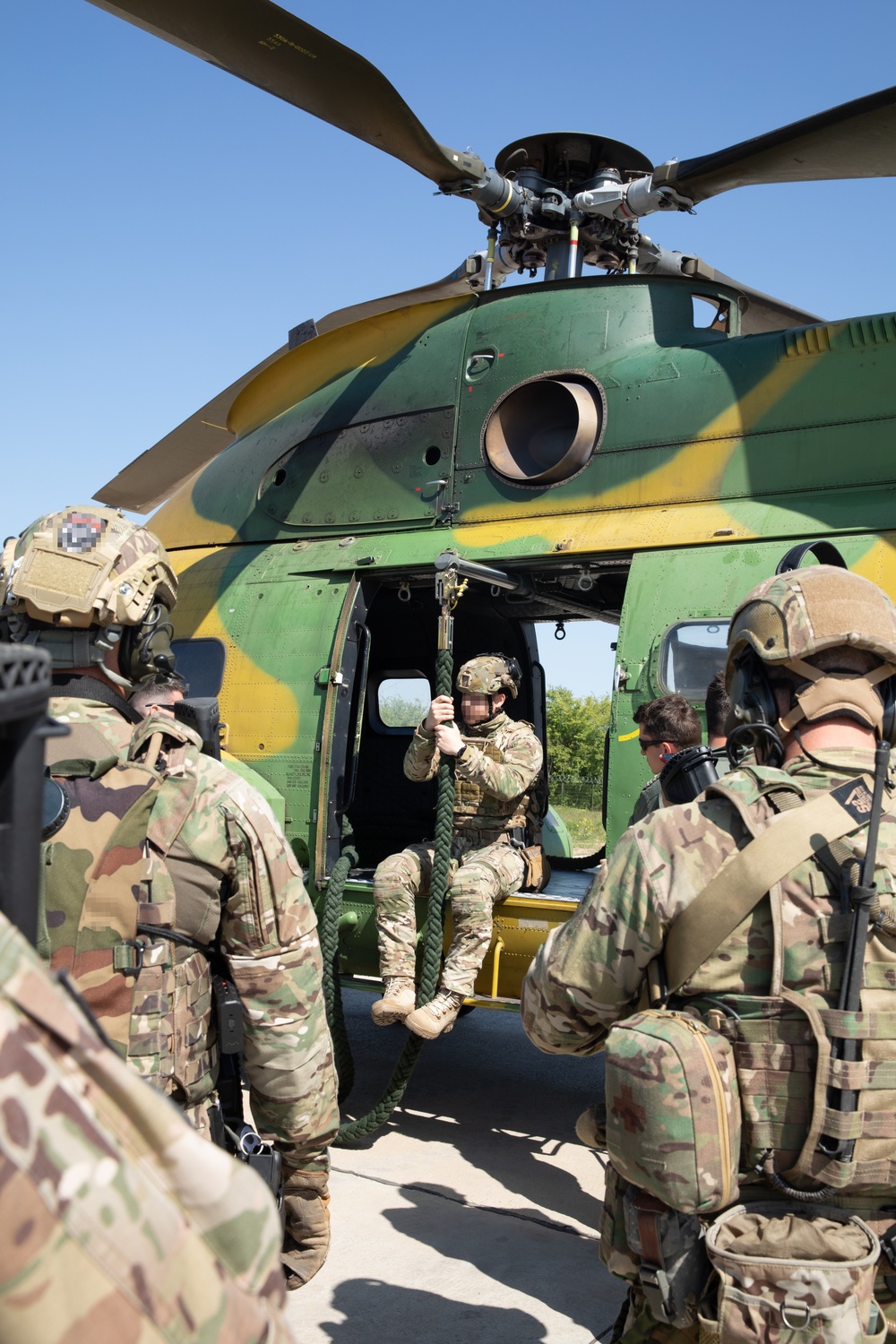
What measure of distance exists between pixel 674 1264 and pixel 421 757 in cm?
353

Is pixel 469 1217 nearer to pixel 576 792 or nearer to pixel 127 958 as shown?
pixel 127 958

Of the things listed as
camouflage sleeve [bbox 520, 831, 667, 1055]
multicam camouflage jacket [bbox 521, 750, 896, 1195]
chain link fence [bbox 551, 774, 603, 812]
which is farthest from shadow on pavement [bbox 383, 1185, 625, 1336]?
chain link fence [bbox 551, 774, 603, 812]

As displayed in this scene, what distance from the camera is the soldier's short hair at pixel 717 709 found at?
4207 mm

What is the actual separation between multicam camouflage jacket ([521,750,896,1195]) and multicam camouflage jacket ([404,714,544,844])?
3.10 metres

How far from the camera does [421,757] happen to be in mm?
5367

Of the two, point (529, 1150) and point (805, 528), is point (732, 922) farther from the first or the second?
point (529, 1150)

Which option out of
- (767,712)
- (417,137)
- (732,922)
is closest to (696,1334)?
(732,922)

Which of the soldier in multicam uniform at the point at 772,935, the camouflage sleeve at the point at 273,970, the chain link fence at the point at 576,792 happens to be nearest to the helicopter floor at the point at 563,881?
the camouflage sleeve at the point at 273,970

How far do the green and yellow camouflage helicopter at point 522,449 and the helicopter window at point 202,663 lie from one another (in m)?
0.02

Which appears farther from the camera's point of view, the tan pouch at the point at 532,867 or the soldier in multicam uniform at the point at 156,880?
the tan pouch at the point at 532,867

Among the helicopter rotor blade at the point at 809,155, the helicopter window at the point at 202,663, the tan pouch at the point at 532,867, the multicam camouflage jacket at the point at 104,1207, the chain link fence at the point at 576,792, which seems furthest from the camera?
the chain link fence at the point at 576,792

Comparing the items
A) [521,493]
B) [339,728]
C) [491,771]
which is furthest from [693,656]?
[339,728]

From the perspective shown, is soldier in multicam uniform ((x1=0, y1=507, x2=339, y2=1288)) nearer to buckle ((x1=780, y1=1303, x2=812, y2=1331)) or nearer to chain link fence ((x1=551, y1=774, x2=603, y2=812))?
buckle ((x1=780, y1=1303, x2=812, y2=1331))

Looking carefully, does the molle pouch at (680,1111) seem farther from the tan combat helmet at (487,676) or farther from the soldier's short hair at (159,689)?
the tan combat helmet at (487,676)
